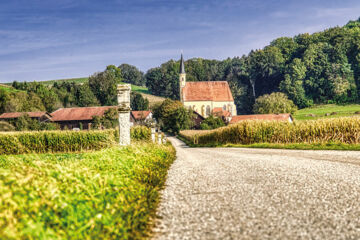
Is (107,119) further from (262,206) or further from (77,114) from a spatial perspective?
(262,206)

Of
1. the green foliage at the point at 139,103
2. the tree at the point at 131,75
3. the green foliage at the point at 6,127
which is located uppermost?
the tree at the point at 131,75

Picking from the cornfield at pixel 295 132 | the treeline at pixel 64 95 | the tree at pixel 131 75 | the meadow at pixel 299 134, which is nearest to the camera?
the meadow at pixel 299 134

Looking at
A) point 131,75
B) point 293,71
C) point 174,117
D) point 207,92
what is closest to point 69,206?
point 174,117

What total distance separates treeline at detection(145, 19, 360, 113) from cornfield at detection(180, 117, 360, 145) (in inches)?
2754

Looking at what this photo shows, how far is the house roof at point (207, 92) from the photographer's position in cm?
9412

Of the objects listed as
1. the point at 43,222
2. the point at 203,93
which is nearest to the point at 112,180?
the point at 43,222

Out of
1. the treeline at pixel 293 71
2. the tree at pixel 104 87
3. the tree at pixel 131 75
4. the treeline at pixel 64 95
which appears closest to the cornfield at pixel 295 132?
the treeline at pixel 64 95

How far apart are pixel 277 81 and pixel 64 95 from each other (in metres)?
66.6

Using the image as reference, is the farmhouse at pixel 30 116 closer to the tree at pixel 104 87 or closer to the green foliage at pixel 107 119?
the green foliage at pixel 107 119

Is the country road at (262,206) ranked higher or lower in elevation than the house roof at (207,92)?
lower

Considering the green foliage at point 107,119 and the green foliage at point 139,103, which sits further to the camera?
the green foliage at point 139,103

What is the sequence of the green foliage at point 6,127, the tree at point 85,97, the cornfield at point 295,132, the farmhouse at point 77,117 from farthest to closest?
the tree at point 85,97 → the farmhouse at point 77,117 → the green foliage at point 6,127 → the cornfield at point 295,132

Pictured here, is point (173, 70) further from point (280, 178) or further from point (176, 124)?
point (280, 178)

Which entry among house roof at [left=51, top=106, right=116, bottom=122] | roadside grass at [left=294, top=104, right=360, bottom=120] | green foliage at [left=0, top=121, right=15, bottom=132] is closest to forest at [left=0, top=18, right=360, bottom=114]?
roadside grass at [left=294, top=104, right=360, bottom=120]
